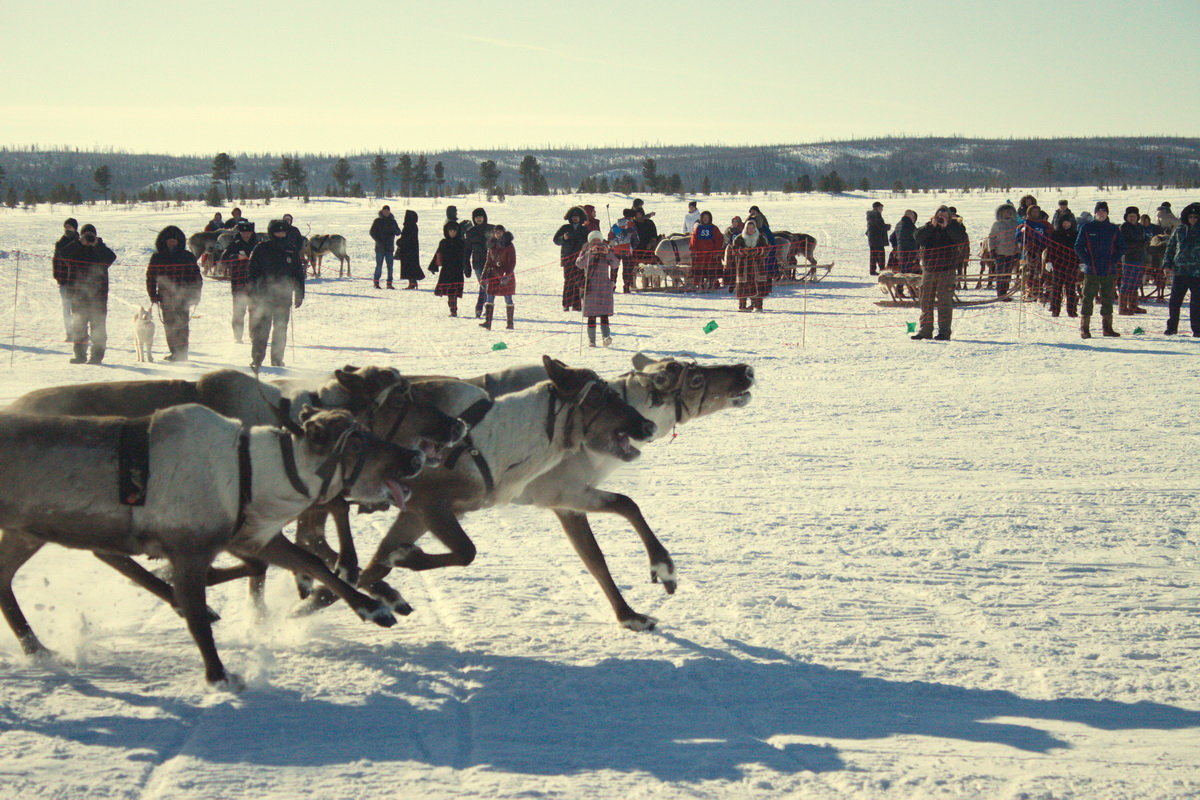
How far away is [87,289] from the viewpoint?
14.2 m

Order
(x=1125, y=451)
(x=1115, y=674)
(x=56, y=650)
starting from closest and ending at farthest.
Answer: (x=1115, y=674) < (x=56, y=650) < (x=1125, y=451)

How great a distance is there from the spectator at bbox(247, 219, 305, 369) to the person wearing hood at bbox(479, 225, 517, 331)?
4059 mm

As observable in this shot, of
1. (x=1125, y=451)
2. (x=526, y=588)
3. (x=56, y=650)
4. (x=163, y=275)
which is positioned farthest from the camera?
(x=163, y=275)

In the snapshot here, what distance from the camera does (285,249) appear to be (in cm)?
1402

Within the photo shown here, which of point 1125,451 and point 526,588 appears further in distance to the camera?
point 1125,451

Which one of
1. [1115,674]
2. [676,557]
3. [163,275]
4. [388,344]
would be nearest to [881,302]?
[388,344]

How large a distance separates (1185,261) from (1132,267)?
13.8 ft

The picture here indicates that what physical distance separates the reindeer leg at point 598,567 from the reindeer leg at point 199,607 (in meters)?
1.68

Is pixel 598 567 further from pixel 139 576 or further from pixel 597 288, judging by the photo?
pixel 597 288

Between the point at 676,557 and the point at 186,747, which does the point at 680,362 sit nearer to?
the point at 676,557

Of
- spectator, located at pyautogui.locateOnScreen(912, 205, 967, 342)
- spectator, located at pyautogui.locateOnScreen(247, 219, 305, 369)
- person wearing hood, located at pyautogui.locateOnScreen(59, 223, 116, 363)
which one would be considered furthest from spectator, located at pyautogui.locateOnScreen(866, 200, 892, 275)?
person wearing hood, located at pyautogui.locateOnScreen(59, 223, 116, 363)

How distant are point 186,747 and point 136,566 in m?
1.55

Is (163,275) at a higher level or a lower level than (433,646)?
higher

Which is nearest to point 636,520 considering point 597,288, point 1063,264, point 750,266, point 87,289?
point 597,288
